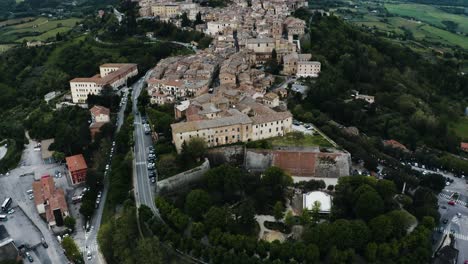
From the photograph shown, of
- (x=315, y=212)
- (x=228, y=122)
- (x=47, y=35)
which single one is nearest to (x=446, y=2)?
(x=47, y=35)

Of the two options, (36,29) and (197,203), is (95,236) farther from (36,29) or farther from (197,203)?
(36,29)

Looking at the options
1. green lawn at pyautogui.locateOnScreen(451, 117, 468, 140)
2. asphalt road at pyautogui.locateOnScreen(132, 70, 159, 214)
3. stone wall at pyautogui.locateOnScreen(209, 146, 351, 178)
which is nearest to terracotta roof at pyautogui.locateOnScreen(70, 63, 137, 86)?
asphalt road at pyautogui.locateOnScreen(132, 70, 159, 214)

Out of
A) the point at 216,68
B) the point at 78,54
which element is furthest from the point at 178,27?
the point at 216,68

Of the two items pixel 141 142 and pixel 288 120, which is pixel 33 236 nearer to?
pixel 141 142

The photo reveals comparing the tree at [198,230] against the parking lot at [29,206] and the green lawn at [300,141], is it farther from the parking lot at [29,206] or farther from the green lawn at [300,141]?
the green lawn at [300,141]

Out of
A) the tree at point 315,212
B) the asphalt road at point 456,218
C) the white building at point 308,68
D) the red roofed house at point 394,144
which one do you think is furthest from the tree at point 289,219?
the white building at point 308,68
